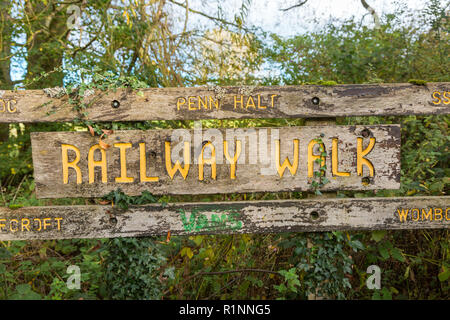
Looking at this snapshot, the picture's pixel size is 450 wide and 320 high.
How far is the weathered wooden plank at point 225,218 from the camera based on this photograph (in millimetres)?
2152

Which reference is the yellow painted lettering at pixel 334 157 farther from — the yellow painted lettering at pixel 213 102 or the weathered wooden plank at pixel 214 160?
the yellow painted lettering at pixel 213 102

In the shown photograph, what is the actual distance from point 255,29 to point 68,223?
9.12 feet

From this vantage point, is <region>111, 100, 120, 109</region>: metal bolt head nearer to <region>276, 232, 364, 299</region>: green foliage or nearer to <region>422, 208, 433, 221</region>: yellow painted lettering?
<region>276, 232, 364, 299</region>: green foliage

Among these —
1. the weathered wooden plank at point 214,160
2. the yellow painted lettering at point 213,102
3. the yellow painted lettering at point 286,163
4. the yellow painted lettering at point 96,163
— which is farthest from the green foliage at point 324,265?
the yellow painted lettering at point 96,163

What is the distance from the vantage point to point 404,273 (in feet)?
9.38

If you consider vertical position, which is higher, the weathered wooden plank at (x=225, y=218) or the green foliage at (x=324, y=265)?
the weathered wooden plank at (x=225, y=218)

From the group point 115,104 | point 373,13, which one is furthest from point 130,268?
point 373,13

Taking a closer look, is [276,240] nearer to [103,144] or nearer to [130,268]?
[130,268]

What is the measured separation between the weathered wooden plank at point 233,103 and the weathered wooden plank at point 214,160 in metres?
0.11

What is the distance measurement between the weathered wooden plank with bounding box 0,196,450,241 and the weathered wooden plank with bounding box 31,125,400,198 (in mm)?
111

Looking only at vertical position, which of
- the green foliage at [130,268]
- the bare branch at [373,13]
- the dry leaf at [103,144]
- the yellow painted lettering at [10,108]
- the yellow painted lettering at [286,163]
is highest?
the bare branch at [373,13]

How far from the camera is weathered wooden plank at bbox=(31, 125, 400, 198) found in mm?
2146

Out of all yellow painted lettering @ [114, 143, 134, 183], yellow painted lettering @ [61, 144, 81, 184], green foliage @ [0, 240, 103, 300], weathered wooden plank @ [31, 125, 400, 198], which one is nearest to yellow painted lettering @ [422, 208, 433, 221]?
weathered wooden plank @ [31, 125, 400, 198]
